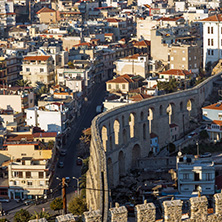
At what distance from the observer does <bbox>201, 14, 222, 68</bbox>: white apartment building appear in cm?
6247

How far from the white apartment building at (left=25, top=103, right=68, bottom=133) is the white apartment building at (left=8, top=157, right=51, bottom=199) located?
30.5ft

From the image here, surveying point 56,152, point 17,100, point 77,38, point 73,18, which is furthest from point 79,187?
point 73,18

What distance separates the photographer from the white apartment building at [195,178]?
1479 inches

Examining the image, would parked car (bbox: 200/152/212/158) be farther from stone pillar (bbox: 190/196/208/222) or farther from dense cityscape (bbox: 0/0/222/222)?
stone pillar (bbox: 190/196/208/222)

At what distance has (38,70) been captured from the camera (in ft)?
211

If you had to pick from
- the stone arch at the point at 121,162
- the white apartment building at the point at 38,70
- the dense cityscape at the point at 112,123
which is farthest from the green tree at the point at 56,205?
the white apartment building at the point at 38,70

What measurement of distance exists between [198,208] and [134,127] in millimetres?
28954

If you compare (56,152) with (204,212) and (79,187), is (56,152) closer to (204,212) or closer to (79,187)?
(79,187)

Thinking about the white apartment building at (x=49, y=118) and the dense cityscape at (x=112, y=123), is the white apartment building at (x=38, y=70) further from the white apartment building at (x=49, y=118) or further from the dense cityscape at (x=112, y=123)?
the white apartment building at (x=49, y=118)

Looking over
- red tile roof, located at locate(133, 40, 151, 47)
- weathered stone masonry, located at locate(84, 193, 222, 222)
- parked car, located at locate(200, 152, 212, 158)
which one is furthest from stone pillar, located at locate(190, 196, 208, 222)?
red tile roof, located at locate(133, 40, 151, 47)

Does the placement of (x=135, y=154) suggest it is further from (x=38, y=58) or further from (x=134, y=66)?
(x=38, y=58)

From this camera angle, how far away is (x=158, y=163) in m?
43.9

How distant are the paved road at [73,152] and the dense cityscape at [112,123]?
8cm

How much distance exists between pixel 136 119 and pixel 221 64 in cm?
1768
